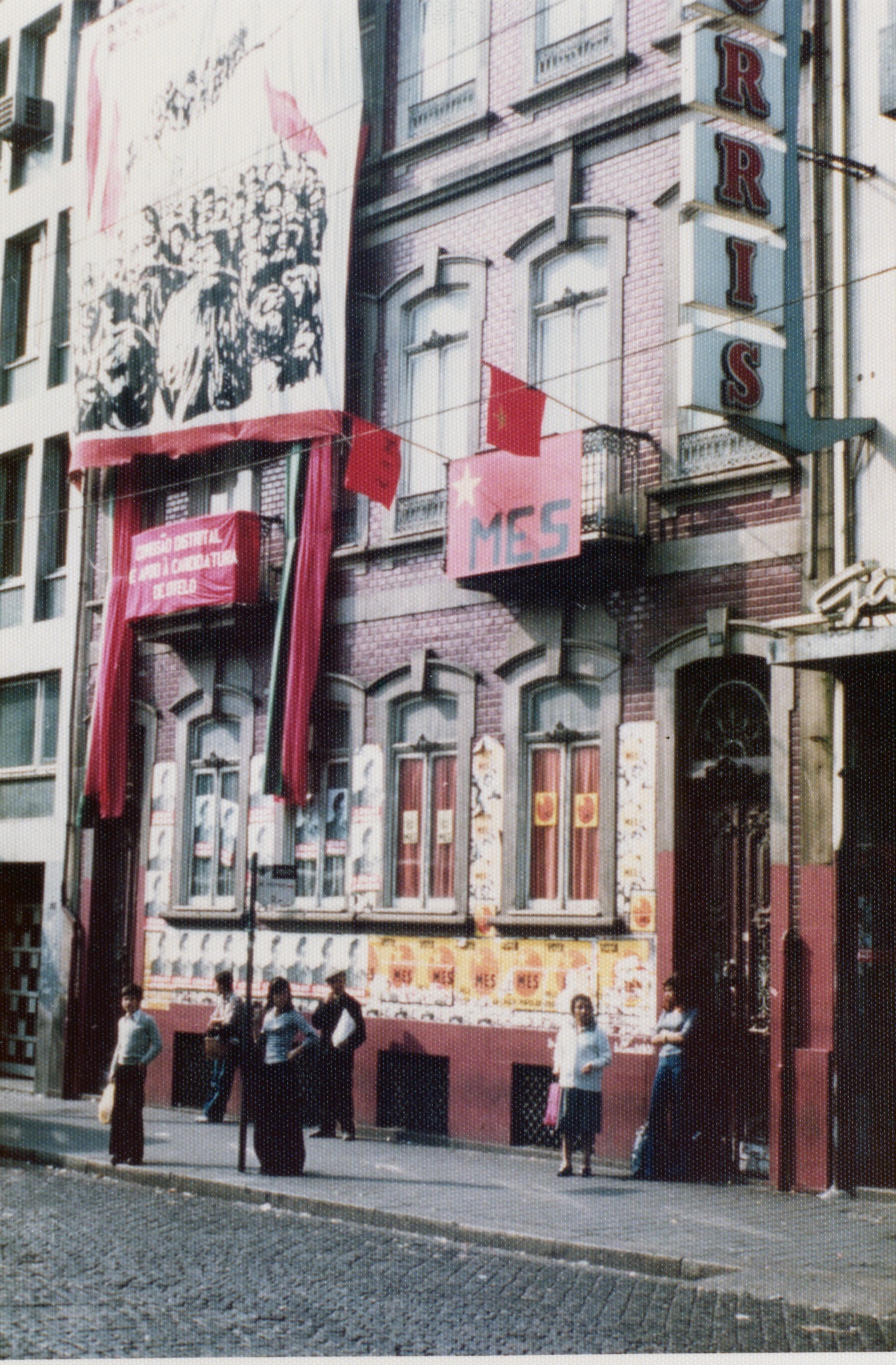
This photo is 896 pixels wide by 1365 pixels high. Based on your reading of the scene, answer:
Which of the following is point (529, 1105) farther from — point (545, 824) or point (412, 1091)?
point (545, 824)

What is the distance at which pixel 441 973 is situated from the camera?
17.9 meters

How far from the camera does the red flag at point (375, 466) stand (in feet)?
58.1

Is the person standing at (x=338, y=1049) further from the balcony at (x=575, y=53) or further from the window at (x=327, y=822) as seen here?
the balcony at (x=575, y=53)

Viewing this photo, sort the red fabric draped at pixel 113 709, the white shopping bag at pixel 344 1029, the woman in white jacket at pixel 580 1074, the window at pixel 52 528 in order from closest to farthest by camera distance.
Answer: the woman in white jacket at pixel 580 1074 < the white shopping bag at pixel 344 1029 < the red fabric draped at pixel 113 709 < the window at pixel 52 528

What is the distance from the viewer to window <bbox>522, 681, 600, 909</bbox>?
1686 centimetres

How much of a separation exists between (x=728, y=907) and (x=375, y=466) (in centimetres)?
581

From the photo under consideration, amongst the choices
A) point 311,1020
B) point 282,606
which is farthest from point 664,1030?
point 282,606

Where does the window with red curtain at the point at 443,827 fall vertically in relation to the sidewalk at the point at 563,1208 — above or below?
above

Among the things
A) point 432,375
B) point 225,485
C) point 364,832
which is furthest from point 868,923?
point 225,485

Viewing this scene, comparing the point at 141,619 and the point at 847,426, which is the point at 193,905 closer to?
the point at 141,619

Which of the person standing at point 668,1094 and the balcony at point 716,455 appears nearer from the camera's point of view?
the person standing at point 668,1094

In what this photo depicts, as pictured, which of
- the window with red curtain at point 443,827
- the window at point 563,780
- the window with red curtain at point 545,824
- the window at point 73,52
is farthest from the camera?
the window at point 73,52

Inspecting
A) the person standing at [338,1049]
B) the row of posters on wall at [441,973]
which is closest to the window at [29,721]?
the row of posters on wall at [441,973]

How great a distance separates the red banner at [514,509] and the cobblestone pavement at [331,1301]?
22.2 ft
